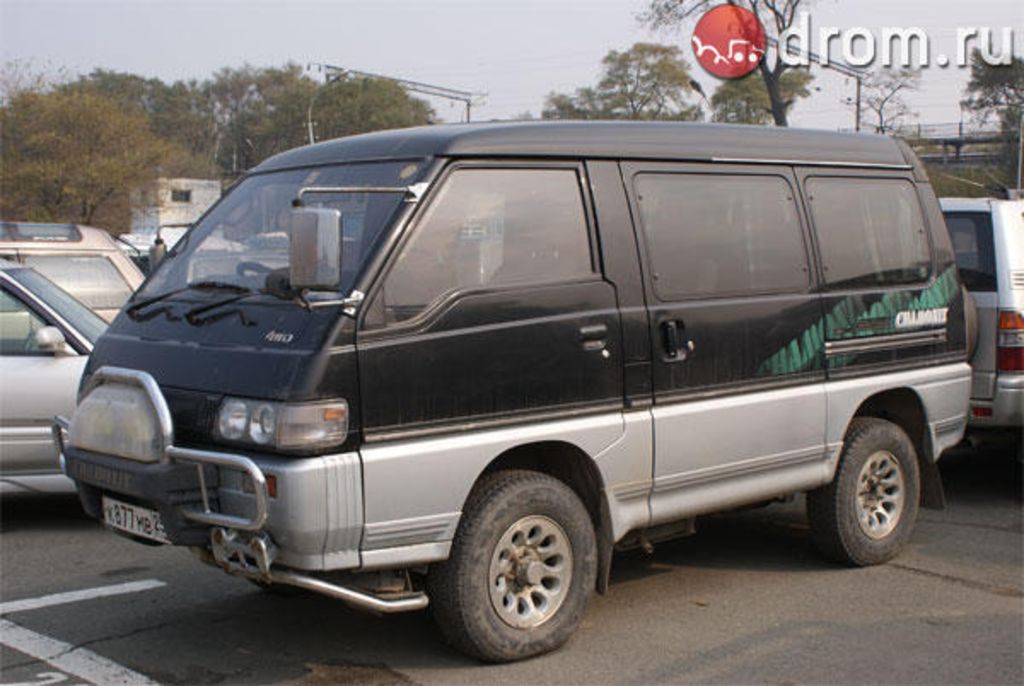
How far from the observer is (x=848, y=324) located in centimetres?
620

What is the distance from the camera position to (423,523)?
4.51 m

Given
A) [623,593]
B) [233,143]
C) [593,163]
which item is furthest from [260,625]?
[233,143]

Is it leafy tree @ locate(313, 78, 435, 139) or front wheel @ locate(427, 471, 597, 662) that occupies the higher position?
leafy tree @ locate(313, 78, 435, 139)

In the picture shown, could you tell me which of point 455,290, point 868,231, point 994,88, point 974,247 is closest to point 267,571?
point 455,290

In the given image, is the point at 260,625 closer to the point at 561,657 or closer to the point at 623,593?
the point at 561,657

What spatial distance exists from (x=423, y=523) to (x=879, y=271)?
331 cm

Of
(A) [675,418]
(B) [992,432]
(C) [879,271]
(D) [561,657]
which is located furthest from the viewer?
(B) [992,432]

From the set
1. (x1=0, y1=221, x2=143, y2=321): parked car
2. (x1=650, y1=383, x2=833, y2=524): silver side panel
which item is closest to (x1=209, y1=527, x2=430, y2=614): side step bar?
(x1=650, y1=383, x2=833, y2=524): silver side panel

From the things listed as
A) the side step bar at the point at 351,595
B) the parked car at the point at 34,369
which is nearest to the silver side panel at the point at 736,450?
the side step bar at the point at 351,595

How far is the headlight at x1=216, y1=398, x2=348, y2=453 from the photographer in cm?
423

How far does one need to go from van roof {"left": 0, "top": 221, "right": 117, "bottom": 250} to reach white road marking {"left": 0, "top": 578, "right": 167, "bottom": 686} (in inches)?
172

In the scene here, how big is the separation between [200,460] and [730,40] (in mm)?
33474

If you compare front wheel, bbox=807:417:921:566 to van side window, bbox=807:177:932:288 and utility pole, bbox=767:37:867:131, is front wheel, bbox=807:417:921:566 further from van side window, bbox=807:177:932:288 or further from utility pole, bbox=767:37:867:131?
utility pole, bbox=767:37:867:131

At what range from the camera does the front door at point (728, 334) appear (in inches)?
213
